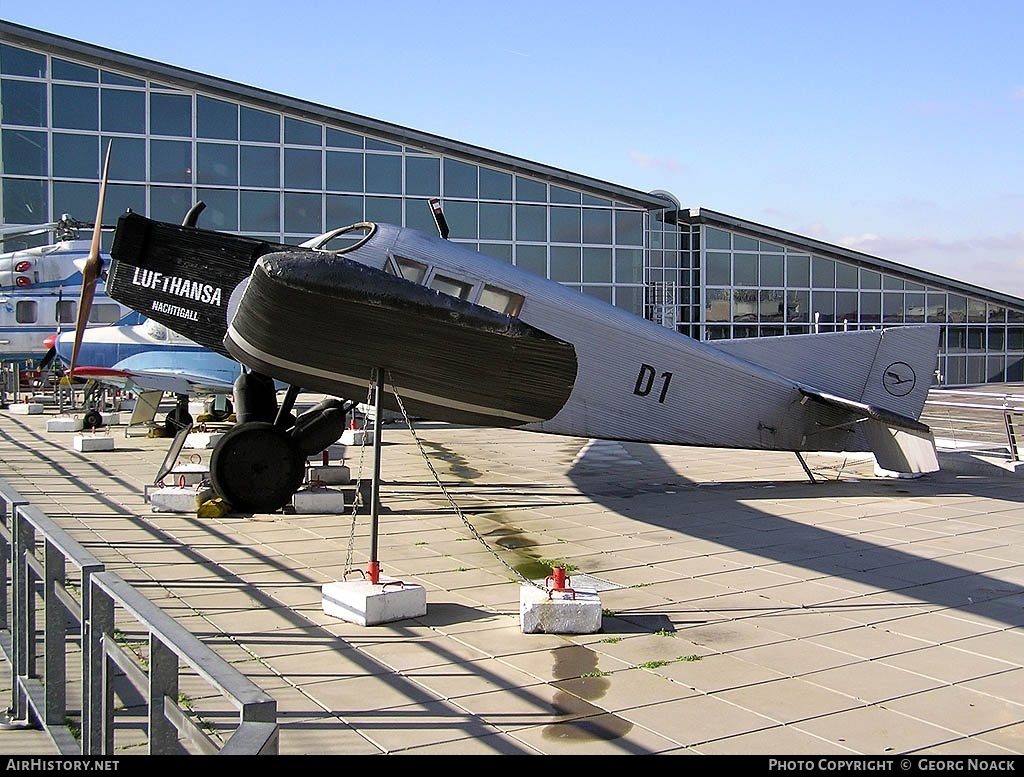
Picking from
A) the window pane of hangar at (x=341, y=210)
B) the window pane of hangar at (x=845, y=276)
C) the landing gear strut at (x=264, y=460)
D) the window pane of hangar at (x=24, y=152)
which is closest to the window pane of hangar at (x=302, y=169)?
the window pane of hangar at (x=341, y=210)

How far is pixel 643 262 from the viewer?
34156 millimetres

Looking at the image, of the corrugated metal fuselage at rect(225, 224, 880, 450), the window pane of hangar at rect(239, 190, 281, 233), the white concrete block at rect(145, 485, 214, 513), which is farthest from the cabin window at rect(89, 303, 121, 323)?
the corrugated metal fuselage at rect(225, 224, 880, 450)

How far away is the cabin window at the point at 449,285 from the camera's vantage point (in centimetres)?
1072

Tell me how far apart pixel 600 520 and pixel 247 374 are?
5.07m

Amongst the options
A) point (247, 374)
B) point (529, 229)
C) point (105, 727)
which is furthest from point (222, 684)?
point (529, 229)

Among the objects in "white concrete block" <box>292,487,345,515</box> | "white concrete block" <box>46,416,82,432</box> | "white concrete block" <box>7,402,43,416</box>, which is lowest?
"white concrete block" <box>7,402,43,416</box>

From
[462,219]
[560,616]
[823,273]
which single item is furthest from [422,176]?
[560,616]

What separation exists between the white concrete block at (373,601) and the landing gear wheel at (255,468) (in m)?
4.17

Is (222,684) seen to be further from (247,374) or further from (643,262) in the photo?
(643,262)

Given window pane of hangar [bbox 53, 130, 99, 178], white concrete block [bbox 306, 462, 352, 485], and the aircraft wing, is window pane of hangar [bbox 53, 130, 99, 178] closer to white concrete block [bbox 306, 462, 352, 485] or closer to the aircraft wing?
the aircraft wing

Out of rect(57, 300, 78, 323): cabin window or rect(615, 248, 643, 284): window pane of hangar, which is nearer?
rect(57, 300, 78, 323): cabin window

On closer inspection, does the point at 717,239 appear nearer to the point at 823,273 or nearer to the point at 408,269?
the point at 823,273

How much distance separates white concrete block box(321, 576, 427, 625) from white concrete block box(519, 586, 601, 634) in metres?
0.90

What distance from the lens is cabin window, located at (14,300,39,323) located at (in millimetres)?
27250
